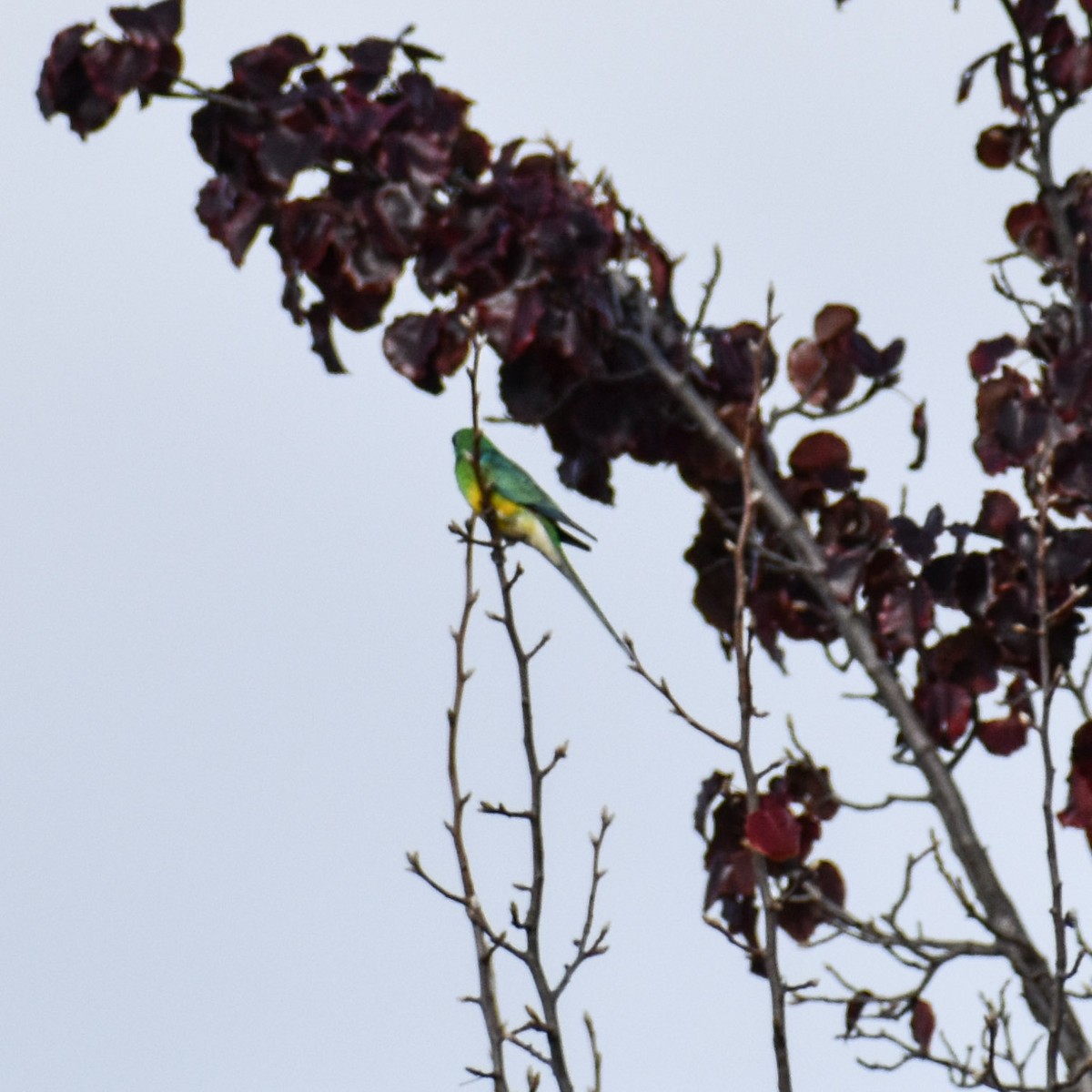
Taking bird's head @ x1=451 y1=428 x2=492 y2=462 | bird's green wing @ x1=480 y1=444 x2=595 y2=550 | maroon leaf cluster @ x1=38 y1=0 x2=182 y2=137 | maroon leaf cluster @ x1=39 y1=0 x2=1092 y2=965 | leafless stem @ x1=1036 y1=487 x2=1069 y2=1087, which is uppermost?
bird's head @ x1=451 y1=428 x2=492 y2=462

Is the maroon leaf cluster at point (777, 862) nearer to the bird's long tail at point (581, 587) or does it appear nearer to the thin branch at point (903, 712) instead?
the thin branch at point (903, 712)

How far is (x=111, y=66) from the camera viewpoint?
10.9 feet

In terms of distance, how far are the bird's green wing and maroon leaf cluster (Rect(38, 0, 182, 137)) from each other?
361cm

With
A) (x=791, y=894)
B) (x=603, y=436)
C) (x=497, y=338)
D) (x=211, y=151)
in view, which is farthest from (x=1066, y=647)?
(x=211, y=151)

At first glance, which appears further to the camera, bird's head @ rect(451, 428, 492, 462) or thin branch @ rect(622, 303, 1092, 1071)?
bird's head @ rect(451, 428, 492, 462)

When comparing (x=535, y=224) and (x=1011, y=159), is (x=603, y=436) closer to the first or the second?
(x=535, y=224)

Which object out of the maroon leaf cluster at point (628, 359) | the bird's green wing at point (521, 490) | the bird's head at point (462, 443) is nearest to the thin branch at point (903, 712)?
the maroon leaf cluster at point (628, 359)

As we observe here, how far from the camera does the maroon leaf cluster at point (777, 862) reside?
128 inches

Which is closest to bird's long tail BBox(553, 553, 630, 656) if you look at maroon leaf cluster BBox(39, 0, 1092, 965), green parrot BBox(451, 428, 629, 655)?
green parrot BBox(451, 428, 629, 655)

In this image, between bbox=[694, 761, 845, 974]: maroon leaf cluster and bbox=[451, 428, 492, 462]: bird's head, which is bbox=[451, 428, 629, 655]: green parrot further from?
bbox=[694, 761, 845, 974]: maroon leaf cluster

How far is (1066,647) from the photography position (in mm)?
3332

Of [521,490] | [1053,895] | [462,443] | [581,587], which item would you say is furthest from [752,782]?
[462,443]

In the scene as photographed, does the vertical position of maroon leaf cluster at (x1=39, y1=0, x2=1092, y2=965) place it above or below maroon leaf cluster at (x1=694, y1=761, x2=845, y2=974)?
above

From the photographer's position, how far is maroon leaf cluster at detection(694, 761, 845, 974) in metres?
3.26
